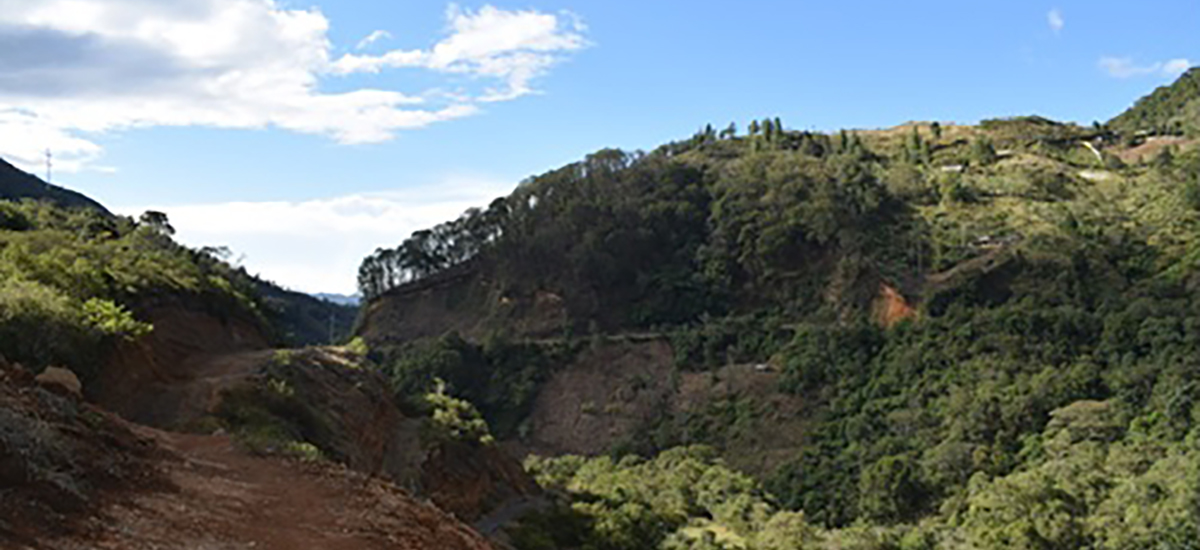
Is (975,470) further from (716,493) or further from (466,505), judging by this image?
(466,505)

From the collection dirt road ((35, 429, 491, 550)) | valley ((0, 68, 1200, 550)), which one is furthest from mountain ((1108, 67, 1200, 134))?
dirt road ((35, 429, 491, 550))

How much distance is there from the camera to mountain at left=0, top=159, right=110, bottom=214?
76.9 m

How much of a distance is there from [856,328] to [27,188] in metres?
69.8

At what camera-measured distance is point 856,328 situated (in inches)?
2275

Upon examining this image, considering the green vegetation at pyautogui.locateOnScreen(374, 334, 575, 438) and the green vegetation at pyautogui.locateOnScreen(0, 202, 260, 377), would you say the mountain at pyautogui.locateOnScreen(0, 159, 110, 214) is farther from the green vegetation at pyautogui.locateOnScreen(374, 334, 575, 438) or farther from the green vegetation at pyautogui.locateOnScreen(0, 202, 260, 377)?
the green vegetation at pyautogui.locateOnScreen(0, 202, 260, 377)

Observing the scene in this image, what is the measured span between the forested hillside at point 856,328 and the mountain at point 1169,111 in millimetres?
2180

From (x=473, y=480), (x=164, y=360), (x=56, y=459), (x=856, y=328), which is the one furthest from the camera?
(x=856, y=328)

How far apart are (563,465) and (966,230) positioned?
31643mm

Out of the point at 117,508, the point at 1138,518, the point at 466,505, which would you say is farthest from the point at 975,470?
the point at 117,508

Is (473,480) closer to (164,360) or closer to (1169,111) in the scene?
(164,360)

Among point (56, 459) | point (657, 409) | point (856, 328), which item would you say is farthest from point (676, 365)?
point (56, 459)

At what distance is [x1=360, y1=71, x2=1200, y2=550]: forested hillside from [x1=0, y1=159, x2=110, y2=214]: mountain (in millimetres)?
28504

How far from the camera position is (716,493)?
42375 millimetres

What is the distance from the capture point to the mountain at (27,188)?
252ft
